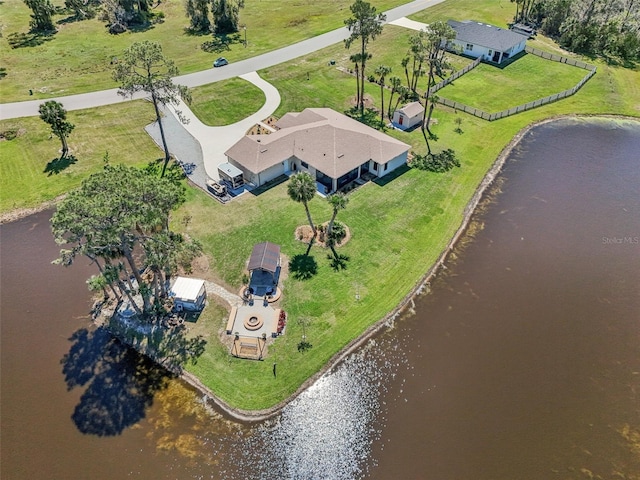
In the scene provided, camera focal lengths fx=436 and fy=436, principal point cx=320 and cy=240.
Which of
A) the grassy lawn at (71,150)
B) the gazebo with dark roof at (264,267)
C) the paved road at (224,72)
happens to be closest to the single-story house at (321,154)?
the gazebo with dark roof at (264,267)

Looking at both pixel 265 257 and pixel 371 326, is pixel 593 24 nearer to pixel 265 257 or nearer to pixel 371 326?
pixel 371 326

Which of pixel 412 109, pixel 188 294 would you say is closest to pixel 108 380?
pixel 188 294

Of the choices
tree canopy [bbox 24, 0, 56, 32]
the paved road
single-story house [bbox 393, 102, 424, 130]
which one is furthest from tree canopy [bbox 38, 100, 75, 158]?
tree canopy [bbox 24, 0, 56, 32]

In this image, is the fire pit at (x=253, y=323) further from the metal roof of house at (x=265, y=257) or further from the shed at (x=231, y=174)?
the shed at (x=231, y=174)

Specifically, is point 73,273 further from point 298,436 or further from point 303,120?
point 303,120

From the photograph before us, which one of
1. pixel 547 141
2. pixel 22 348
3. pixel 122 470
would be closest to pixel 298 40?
pixel 547 141
